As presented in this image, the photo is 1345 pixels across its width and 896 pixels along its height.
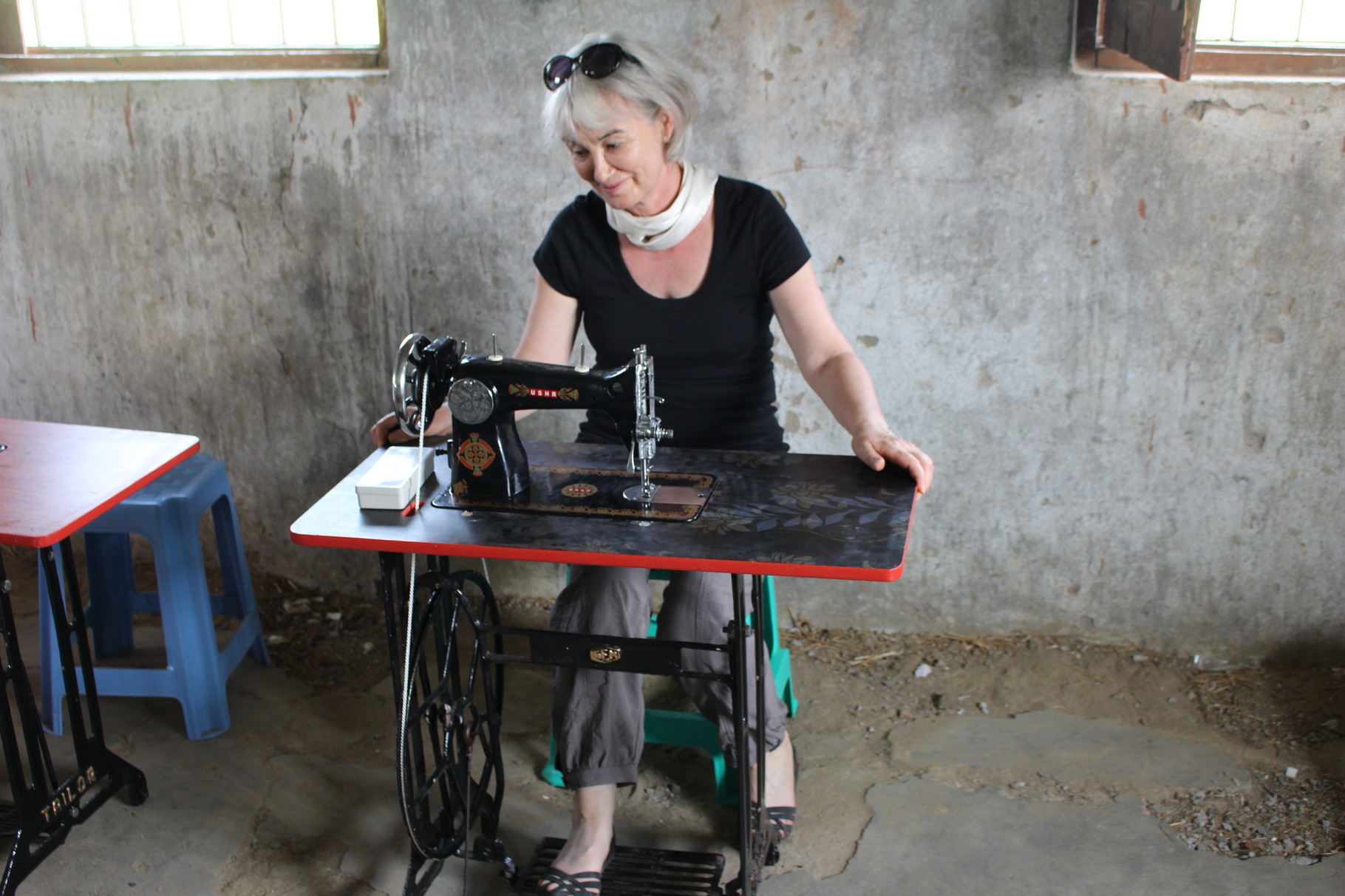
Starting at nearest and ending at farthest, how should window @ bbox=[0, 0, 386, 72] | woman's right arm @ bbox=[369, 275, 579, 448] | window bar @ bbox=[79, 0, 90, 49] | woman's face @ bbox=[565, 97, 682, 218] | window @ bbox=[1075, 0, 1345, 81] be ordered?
woman's face @ bbox=[565, 97, 682, 218] → woman's right arm @ bbox=[369, 275, 579, 448] → window @ bbox=[1075, 0, 1345, 81] → window @ bbox=[0, 0, 386, 72] → window bar @ bbox=[79, 0, 90, 49]

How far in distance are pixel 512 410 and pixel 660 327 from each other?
0.53m

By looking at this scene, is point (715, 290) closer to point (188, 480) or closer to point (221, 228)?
point (188, 480)

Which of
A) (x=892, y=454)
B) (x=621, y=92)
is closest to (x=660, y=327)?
(x=621, y=92)

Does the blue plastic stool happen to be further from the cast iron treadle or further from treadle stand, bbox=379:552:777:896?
the cast iron treadle

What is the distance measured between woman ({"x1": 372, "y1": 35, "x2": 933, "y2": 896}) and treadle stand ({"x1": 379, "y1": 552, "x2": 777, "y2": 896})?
4.3 inches

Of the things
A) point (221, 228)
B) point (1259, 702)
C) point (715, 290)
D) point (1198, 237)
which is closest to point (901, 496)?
point (715, 290)

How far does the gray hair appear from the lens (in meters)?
2.01

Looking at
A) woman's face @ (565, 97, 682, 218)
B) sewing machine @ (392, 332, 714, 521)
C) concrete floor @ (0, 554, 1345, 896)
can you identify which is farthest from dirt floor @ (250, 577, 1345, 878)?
woman's face @ (565, 97, 682, 218)

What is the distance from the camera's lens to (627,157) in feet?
6.73

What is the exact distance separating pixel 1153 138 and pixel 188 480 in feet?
7.77

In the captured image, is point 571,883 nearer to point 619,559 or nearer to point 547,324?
point 619,559

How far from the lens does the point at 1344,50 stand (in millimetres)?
2523

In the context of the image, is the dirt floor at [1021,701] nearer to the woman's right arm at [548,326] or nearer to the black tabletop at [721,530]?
the black tabletop at [721,530]

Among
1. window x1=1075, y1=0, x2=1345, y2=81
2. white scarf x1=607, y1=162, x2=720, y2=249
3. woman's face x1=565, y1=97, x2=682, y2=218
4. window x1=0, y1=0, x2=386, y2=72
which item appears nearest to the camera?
woman's face x1=565, y1=97, x2=682, y2=218
